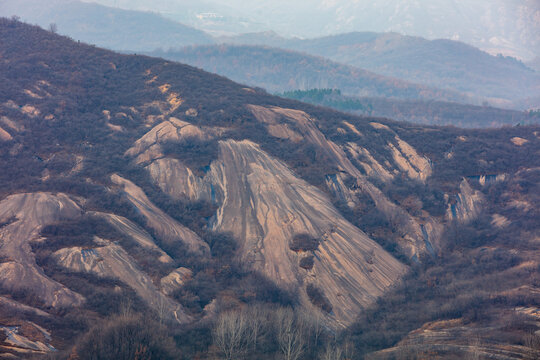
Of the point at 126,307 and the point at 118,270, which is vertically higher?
the point at 118,270

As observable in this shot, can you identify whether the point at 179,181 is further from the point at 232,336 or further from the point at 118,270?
the point at 232,336

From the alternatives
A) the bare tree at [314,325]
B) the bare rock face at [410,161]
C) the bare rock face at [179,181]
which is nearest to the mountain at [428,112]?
the bare rock face at [410,161]

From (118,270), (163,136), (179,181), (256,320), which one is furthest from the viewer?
(163,136)

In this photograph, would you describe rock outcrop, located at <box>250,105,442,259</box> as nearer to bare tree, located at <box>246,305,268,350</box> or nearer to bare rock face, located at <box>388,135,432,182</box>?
bare rock face, located at <box>388,135,432,182</box>

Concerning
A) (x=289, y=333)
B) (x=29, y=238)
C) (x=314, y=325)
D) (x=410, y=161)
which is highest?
(x=410, y=161)

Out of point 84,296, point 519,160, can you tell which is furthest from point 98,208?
point 519,160

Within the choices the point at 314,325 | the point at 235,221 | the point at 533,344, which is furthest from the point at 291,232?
the point at 533,344

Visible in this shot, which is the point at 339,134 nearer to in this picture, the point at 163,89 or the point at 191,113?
the point at 191,113
